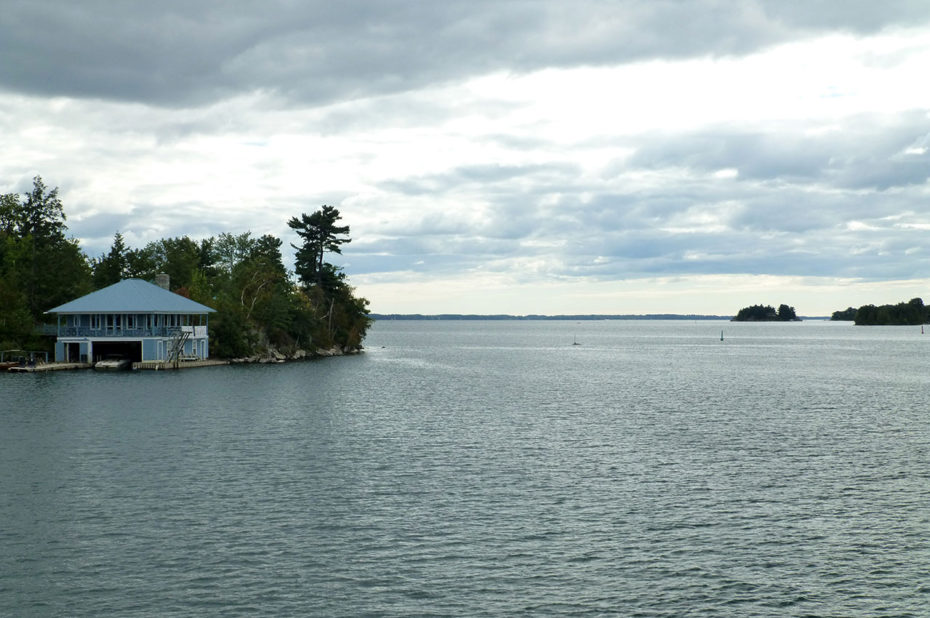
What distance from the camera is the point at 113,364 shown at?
105812 mm

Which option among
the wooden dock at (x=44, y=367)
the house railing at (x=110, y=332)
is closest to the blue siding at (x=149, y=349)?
the house railing at (x=110, y=332)

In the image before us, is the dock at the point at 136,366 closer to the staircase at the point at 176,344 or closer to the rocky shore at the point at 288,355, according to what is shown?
the staircase at the point at 176,344

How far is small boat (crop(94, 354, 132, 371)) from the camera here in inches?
4160

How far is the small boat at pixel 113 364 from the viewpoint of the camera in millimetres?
105662

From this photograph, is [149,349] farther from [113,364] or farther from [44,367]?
[44,367]

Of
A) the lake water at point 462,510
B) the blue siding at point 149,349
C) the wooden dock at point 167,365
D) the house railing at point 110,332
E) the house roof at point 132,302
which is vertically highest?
the house roof at point 132,302

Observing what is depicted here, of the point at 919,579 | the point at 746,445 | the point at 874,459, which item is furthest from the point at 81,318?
the point at 919,579

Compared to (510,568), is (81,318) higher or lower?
higher

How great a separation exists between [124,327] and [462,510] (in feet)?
296

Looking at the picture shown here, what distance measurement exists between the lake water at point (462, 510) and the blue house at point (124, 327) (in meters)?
44.1

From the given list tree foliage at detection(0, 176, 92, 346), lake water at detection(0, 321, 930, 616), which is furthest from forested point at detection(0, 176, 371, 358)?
lake water at detection(0, 321, 930, 616)

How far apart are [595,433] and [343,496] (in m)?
22.3

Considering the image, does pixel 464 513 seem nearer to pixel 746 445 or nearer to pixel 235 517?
pixel 235 517

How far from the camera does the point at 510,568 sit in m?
23.9
